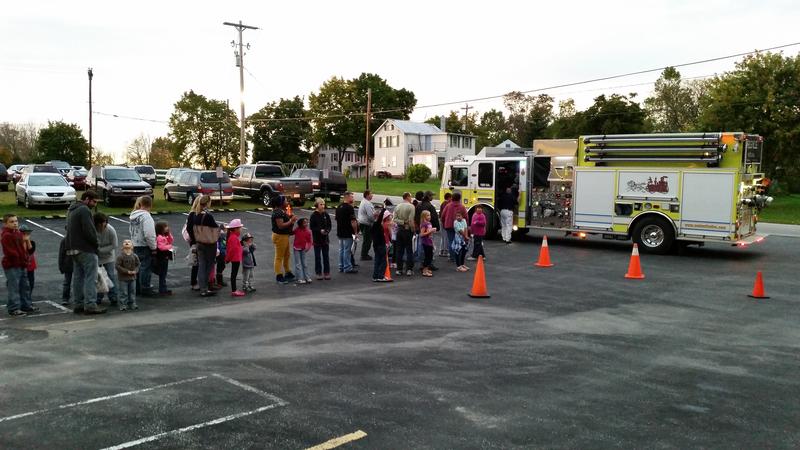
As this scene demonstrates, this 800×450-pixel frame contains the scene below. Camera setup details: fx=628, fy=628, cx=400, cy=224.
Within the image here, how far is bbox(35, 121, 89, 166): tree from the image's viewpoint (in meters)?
77.9

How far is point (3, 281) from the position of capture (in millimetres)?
12820

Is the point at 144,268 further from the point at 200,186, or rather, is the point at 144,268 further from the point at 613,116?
the point at 613,116

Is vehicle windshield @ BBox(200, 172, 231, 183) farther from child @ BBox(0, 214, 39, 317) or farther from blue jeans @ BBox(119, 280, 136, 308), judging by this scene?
child @ BBox(0, 214, 39, 317)

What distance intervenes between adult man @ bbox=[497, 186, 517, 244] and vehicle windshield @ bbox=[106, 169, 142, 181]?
1846 centimetres

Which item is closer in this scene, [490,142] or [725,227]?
[725,227]

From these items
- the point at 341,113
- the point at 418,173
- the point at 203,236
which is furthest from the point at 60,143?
the point at 203,236

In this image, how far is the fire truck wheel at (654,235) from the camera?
1784cm

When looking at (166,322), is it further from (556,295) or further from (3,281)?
(556,295)

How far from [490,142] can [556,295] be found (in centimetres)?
10147

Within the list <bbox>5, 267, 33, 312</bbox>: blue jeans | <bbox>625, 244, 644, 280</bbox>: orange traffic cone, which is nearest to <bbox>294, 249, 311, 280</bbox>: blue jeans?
<bbox>5, 267, 33, 312</bbox>: blue jeans

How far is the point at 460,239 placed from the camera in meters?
15.5

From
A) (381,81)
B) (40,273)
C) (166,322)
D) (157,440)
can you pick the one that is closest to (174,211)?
(40,273)

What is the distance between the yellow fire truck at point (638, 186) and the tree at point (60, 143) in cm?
7269

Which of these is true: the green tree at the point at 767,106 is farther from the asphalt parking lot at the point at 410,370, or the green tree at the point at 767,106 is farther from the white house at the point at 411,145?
the white house at the point at 411,145
